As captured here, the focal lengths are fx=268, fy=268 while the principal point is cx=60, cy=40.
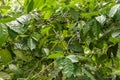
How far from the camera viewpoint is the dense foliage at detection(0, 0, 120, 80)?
0.99 m

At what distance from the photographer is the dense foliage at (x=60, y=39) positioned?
0.99 m

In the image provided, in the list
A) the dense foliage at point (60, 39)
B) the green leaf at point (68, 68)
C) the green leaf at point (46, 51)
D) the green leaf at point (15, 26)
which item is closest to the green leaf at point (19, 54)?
the dense foliage at point (60, 39)

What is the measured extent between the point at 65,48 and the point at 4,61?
0.93 ft

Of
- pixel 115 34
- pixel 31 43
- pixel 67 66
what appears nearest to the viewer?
pixel 67 66

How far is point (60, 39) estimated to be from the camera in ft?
4.21

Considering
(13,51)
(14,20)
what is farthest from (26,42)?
(14,20)

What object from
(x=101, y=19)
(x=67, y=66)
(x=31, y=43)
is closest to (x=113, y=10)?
(x=101, y=19)

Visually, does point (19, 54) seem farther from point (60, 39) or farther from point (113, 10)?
point (113, 10)

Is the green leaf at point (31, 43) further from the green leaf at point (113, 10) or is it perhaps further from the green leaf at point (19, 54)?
the green leaf at point (113, 10)

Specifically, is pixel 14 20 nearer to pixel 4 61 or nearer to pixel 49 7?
pixel 49 7

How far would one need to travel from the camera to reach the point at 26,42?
127cm

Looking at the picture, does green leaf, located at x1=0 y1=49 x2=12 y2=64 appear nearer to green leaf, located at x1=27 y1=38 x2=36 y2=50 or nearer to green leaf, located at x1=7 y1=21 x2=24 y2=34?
green leaf, located at x1=27 y1=38 x2=36 y2=50

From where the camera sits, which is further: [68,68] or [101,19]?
[101,19]

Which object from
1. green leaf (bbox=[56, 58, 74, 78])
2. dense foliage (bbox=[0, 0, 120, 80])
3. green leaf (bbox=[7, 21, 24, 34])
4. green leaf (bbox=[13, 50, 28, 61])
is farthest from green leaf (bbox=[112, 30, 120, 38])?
green leaf (bbox=[13, 50, 28, 61])
